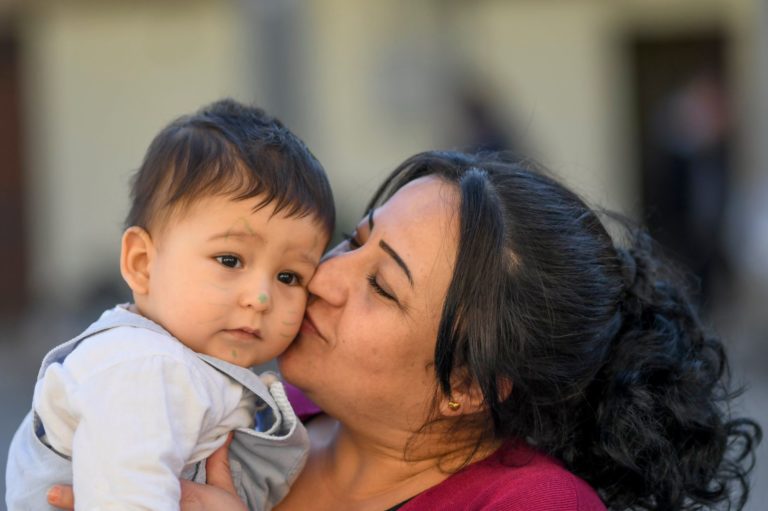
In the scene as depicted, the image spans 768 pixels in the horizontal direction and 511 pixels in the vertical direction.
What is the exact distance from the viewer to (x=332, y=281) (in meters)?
2.62

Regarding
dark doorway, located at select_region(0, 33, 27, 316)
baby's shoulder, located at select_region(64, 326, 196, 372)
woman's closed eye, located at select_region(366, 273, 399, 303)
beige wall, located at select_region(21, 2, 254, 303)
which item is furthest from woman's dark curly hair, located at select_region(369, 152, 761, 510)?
dark doorway, located at select_region(0, 33, 27, 316)

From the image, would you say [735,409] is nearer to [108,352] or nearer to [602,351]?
[602,351]

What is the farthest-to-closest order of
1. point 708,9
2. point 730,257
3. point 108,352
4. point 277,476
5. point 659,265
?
1. point 708,9
2. point 730,257
3. point 659,265
4. point 277,476
5. point 108,352

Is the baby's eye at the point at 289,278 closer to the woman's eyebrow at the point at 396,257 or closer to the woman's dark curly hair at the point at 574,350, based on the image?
the woman's eyebrow at the point at 396,257

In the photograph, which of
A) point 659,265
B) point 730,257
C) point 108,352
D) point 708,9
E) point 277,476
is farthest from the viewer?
point 708,9

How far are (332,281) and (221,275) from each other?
0.30 m

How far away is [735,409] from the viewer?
3158 millimetres

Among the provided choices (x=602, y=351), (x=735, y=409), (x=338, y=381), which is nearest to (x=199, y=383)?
(x=338, y=381)

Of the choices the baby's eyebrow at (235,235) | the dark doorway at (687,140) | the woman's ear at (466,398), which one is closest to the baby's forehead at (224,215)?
the baby's eyebrow at (235,235)

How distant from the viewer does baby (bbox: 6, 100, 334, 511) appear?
2123 millimetres

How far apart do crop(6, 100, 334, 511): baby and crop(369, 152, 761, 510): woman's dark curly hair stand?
341 millimetres

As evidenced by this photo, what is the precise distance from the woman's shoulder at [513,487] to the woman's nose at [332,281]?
0.45 metres

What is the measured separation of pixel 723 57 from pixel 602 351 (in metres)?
7.71

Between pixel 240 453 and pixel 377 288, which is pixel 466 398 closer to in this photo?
pixel 377 288
